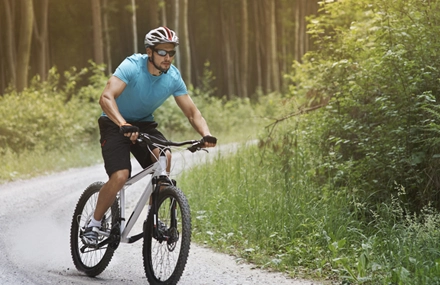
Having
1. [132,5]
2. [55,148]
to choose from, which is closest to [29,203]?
[55,148]

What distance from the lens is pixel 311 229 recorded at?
759 centimetres

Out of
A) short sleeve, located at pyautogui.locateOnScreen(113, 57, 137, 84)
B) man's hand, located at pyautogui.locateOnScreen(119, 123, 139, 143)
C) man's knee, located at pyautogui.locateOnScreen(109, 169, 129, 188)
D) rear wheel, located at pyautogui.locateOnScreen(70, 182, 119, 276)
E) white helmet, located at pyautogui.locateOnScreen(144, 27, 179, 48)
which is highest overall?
white helmet, located at pyautogui.locateOnScreen(144, 27, 179, 48)

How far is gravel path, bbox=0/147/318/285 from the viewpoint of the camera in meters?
6.41

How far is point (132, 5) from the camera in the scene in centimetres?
2825

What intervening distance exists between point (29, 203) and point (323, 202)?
5178 mm

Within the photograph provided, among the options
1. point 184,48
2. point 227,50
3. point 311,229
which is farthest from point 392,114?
point 227,50

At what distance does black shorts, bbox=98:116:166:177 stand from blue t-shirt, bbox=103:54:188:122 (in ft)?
0.53

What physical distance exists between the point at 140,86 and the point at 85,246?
1.65 m

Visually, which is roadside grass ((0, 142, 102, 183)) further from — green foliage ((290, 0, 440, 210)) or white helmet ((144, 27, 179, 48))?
white helmet ((144, 27, 179, 48))

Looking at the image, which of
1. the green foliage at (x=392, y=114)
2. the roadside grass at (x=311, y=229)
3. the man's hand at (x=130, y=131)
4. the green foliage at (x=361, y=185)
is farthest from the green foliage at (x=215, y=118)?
the man's hand at (x=130, y=131)

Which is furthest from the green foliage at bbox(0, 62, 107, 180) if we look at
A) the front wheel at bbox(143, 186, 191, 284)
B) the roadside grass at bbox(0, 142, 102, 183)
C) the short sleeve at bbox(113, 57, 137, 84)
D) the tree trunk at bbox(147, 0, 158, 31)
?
the front wheel at bbox(143, 186, 191, 284)

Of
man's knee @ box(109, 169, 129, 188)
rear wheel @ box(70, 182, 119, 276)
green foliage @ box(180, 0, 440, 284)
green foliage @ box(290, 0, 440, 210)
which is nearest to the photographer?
man's knee @ box(109, 169, 129, 188)

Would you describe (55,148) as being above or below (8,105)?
below

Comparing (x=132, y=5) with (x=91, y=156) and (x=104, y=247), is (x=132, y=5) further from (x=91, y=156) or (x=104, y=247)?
(x=104, y=247)
